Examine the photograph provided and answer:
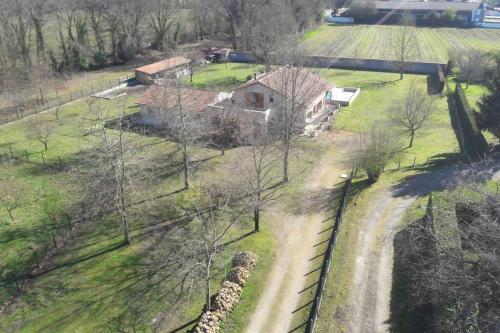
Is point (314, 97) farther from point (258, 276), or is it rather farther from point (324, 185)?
point (258, 276)

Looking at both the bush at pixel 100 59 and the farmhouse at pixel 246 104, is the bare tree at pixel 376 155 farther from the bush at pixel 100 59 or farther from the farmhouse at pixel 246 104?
the bush at pixel 100 59

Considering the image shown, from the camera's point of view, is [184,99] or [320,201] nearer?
[320,201]

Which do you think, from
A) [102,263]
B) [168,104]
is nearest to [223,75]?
[168,104]

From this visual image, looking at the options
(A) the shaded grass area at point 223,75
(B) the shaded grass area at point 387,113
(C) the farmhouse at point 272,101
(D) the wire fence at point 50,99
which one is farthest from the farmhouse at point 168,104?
(B) the shaded grass area at point 387,113

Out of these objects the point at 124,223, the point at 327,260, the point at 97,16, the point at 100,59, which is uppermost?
the point at 97,16

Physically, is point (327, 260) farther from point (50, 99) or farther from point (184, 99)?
point (50, 99)

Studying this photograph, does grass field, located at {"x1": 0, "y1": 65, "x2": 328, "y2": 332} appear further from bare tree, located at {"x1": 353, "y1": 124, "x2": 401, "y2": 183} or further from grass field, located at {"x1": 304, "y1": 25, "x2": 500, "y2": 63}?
grass field, located at {"x1": 304, "y1": 25, "x2": 500, "y2": 63}
